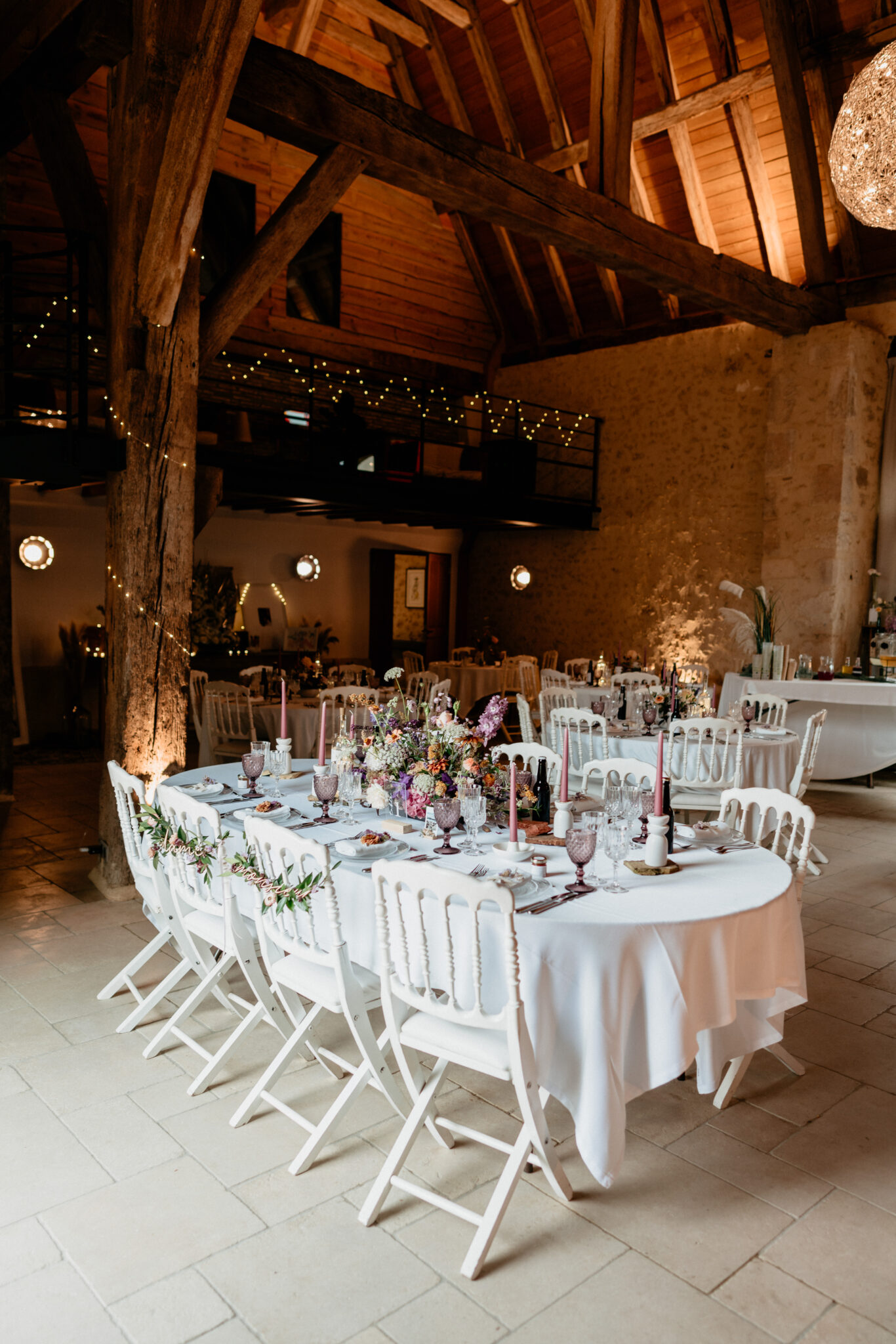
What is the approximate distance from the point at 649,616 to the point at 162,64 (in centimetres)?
851

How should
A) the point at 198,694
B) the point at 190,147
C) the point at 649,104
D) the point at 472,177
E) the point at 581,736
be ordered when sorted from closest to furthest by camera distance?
1. the point at 190,147
2. the point at 581,736
3. the point at 472,177
4. the point at 198,694
5. the point at 649,104

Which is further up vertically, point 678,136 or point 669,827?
point 678,136

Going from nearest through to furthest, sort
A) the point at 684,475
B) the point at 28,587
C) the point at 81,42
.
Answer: the point at 81,42 < the point at 28,587 < the point at 684,475

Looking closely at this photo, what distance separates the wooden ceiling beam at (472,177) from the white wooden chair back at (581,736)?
3.45 m

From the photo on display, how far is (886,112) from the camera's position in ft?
14.0

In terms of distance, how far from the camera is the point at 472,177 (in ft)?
19.6

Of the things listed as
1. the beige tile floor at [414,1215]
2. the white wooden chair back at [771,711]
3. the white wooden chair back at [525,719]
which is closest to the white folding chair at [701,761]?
the white wooden chair back at [771,711]

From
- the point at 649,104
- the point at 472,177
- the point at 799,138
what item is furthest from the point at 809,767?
the point at 649,104

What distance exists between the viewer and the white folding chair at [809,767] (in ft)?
17.6

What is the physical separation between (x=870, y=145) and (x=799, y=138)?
4.62m

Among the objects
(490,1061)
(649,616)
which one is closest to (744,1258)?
(490,1061)

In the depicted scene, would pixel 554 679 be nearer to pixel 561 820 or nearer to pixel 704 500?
pixel 704 500

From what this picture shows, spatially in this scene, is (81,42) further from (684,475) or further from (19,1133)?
(684,475)

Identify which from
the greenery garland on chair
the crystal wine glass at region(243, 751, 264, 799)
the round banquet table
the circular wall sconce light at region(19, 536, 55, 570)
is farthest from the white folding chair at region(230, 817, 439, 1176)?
the circular wall sconce light at region(19, 536, 55, 570)
